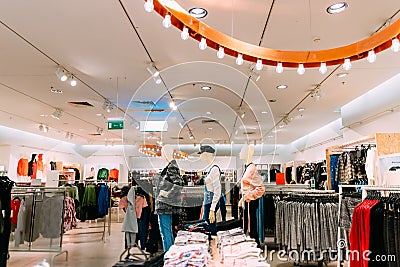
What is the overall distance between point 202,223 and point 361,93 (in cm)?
515

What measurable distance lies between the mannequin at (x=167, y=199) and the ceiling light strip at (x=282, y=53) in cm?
234

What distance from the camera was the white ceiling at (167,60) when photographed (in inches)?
135

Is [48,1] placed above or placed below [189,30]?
above

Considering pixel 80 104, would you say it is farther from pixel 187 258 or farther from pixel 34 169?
pixel 187 258

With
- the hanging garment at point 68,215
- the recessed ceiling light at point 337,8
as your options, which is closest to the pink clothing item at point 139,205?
the hanging garment at point 68,215

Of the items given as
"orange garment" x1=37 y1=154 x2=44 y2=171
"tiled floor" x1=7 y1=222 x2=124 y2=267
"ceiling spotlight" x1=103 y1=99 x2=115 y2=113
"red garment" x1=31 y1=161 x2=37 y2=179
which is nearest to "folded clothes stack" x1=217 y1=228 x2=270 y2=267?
"tiled floor" x1=7 y1=222 x2=124 y2=267

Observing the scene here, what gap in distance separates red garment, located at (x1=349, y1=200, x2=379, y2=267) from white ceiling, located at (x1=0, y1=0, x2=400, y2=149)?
202 centimetres

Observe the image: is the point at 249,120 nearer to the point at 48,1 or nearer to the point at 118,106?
the point at 118,106

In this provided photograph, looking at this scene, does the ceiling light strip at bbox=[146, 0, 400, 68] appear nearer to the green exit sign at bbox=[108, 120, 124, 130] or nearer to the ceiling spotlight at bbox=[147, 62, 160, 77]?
the ceiling spotlight at bbox=[147, 62, 160, 77]

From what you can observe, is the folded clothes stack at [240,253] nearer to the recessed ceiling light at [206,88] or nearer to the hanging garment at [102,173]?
the recessed ceiling light at [206,88]

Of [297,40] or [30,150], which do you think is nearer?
[297,40]

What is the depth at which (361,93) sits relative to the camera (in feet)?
21.6

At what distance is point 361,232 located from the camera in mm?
2893

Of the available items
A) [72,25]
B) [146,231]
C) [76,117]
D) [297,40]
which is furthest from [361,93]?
[76,117]
